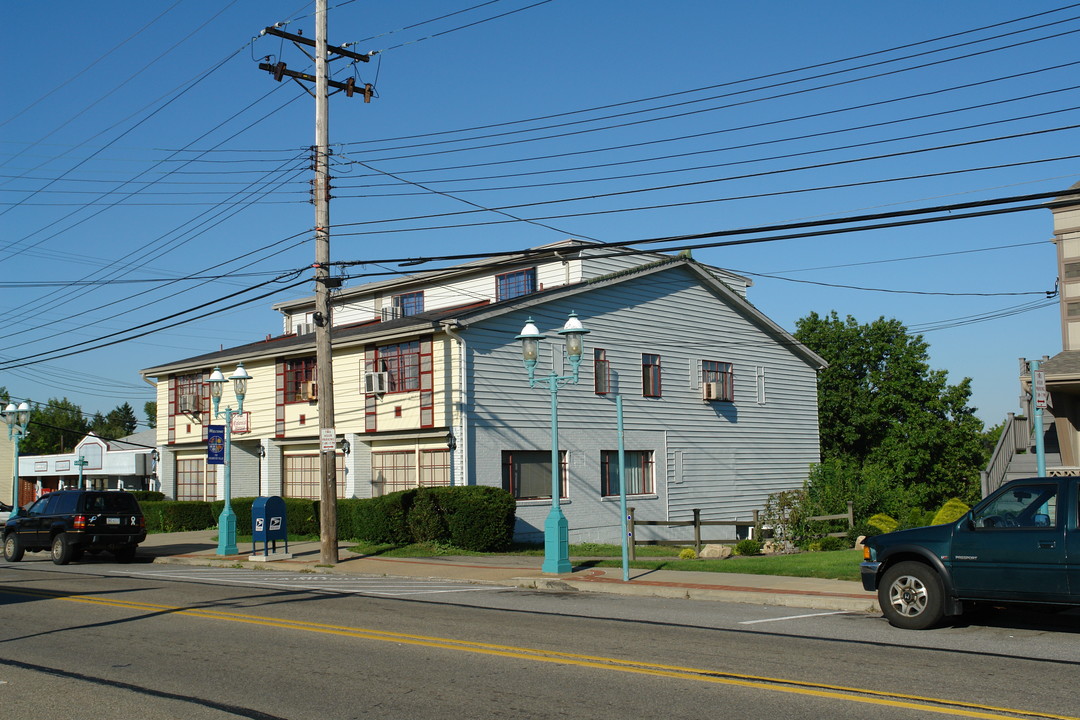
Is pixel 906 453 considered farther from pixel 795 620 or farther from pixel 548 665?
pixel 548 665

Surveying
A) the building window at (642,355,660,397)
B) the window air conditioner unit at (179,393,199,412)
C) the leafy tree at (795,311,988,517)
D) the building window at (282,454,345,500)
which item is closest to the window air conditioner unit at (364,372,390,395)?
the building window at (282,454,345,500)

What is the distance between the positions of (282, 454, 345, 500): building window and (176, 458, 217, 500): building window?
427 cm

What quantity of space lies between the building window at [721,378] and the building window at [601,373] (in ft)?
17.3

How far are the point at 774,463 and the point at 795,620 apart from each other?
25.9 meters

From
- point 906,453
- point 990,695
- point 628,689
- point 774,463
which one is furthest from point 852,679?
point 906,453

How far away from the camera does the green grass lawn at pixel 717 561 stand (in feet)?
56.9

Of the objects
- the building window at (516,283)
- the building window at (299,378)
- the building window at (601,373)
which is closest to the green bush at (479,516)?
the building window at (601,373)

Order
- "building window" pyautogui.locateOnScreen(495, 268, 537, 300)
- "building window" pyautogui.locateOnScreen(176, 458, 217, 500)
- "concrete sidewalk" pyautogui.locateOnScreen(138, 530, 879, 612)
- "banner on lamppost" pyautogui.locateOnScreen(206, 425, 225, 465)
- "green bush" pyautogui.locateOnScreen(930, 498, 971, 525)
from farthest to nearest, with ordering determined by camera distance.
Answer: "building window" pyautogui.locateOnScreen(176, 458, 217, 500), "building window" pyautogui.locateOnScreen(495, 268, 537, 300), "banner on lamppost" pyautogui.locateOnScreen(206, 425, 225, 465), "green bush" pyautogui.locateOnScreen(930, 498, 971, 525), "concrete sidewalk" pyautogui.locateOnScreen(138, 530, 879, 612)

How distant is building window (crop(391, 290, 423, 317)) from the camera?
125 feet

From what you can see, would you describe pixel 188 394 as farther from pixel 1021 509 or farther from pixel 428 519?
pixel 1021 509

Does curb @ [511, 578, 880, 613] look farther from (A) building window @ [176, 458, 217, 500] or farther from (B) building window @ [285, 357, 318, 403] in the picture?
(A) building window @ [176, 458, 217, 500]

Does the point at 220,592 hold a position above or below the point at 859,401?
below

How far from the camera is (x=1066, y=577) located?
10.5 meters

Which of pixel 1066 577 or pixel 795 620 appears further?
pixel 795 620
